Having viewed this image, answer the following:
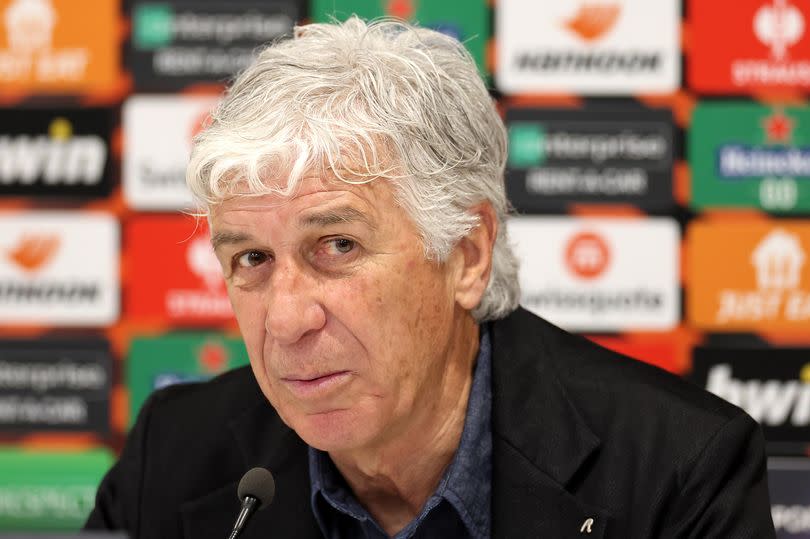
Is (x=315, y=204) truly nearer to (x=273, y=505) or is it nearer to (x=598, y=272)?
(x=273, y=505)

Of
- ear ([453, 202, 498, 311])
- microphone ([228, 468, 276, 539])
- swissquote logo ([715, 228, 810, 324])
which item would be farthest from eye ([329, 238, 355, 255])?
swissquote logo ([715, 228, 810, 324])

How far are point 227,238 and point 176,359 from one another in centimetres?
175

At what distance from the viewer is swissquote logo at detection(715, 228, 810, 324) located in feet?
10.2

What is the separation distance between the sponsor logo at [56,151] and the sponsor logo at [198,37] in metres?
0.22

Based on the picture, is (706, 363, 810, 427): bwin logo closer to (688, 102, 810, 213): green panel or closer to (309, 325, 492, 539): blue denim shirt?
(688, 102, 810, 213): green panel

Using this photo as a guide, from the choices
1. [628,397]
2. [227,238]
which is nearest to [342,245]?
[227,238]

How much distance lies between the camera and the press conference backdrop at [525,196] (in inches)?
123

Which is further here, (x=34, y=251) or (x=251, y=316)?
(x=34, y=251)

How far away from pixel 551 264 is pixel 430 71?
1.56 metres

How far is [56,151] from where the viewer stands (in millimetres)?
3258

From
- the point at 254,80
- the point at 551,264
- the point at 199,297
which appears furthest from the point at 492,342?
the point at 199,297

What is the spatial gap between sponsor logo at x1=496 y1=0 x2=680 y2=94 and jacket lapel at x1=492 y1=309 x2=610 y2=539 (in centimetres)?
143

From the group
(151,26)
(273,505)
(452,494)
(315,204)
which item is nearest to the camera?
(315,204)

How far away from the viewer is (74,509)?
3.28 meters
